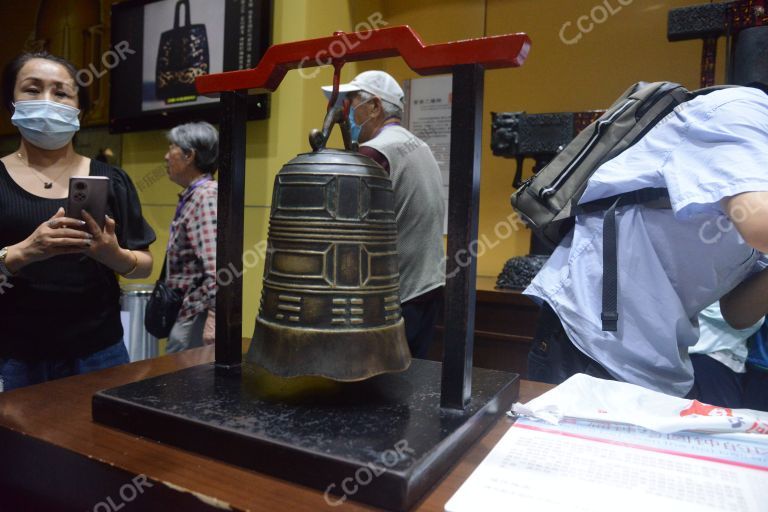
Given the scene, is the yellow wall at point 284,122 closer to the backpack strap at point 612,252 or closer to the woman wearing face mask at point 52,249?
the woman wearing face mask at point 52,249

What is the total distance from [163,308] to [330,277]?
1.79 meters

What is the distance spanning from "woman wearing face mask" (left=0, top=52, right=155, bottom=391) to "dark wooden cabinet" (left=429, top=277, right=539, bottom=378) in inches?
59.0

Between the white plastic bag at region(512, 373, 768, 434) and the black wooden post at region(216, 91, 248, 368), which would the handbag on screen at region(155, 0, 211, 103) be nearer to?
the black wooden post at region(216, 91, 248, 368)

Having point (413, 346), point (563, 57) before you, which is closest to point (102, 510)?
point (413, 346)

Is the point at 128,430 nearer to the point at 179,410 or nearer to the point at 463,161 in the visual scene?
the point at 179,410

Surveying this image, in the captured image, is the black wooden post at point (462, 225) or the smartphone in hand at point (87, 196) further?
the smartphone in hand at point (87, 196)

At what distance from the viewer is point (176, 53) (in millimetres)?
3406

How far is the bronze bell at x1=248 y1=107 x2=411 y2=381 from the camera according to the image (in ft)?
3.08

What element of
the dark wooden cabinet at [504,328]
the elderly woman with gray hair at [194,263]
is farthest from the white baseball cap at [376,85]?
the dark wooden cabinet at [504,328]

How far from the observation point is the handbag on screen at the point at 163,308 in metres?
2.50

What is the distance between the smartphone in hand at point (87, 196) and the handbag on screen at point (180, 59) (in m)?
2.05

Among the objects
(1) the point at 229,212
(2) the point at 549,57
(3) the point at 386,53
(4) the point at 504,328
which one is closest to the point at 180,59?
(2) the point at 549,57

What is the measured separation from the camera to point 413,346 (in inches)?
90.8

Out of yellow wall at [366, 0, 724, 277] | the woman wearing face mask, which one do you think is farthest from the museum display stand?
yellow wall at [366, 0, 724, 277]
